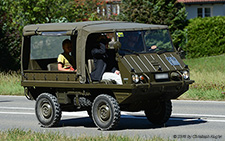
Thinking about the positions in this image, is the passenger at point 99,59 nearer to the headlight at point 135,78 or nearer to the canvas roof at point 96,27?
the canvas roof at point 96,27

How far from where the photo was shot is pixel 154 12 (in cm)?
3850

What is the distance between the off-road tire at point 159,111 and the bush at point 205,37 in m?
27.1

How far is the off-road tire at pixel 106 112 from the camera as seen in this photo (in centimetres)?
1173

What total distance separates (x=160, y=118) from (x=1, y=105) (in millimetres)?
7505

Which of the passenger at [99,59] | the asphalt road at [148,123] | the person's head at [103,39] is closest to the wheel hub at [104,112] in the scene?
the asphalt road at [148,123]

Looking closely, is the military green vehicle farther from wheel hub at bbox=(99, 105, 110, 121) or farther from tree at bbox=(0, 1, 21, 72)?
tree at bbox=(0, 1, 21, 72)

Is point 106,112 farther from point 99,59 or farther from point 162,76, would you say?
point 162,76

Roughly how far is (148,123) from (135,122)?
368 mm

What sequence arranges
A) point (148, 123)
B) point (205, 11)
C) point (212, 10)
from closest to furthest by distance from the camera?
1. point (148, 123)
2. point (212, 10)
3. point (205, 11)

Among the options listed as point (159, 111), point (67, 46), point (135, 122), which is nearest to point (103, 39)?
point (67, 46)

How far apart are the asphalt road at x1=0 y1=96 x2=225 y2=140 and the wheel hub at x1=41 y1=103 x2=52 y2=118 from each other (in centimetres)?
32

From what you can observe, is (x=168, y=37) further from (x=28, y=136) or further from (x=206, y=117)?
(x=28, y=136)

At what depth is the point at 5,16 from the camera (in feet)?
106

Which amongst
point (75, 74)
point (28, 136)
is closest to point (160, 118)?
point (75, 74)
